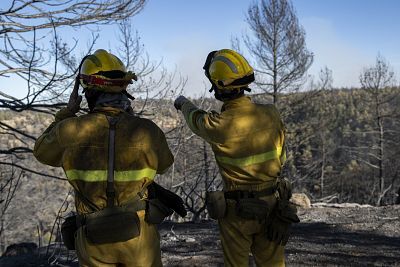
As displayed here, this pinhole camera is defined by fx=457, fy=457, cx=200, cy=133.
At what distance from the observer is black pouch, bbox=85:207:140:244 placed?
8.07 feet

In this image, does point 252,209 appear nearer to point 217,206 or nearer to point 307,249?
point 217,206

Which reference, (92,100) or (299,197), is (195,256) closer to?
(92,100)

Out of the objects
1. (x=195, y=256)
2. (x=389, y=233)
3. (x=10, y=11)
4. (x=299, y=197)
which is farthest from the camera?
(x=299, y=197)

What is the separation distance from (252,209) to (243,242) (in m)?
0.26

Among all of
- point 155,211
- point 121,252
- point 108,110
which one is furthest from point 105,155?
point 121,252

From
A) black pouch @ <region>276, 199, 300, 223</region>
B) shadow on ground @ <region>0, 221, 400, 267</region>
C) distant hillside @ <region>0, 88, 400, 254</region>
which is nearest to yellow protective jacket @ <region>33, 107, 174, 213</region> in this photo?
black pouch @ <region>276, 199, 300, 223</region>

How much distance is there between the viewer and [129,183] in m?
Result: 2.50

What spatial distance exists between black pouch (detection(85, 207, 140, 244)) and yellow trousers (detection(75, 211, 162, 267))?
52 millimetres

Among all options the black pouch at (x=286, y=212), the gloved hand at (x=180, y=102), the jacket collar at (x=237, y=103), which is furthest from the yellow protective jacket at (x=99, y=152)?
the black pouch at (x=286, y=212)

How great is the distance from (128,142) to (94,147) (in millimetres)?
186

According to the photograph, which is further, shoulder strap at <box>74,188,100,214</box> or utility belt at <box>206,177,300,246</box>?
utility belt at <box>206,177,300,246</box>

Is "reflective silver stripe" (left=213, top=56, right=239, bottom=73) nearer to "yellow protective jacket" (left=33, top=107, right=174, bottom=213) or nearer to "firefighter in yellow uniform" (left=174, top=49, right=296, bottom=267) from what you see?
"firefighter in yellow uniform" (left=174, top=49, right=296, bottom=267)

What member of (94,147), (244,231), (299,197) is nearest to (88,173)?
(94,147)

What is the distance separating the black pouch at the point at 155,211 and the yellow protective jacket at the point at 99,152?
123 mm
